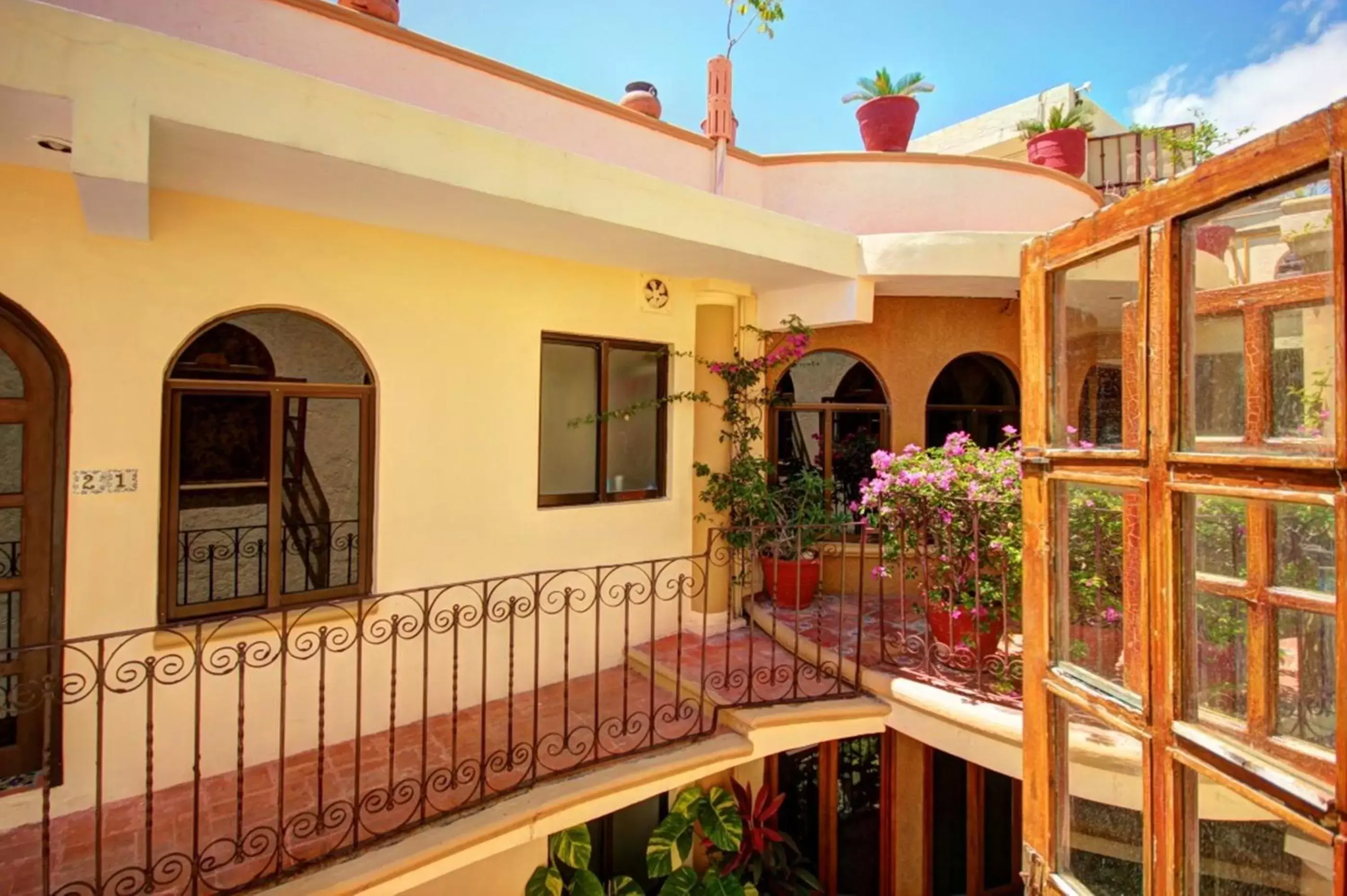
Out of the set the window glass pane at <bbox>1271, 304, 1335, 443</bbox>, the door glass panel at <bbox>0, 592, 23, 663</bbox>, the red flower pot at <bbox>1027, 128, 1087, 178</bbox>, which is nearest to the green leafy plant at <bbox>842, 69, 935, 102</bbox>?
the red flower pot at <bbox>1027, 128, 1087, 178</bbox>

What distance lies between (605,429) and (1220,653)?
15.0 feet

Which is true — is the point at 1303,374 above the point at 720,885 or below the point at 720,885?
above

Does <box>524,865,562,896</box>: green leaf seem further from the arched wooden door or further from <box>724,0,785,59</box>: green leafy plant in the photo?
<box>724,0,785,59</box>: green leafy plant

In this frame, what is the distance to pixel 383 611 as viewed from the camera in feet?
14.1

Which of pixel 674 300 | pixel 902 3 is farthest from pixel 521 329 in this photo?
pixel 902 3

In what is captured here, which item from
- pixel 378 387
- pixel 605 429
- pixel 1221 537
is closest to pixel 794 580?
pixel 605 429

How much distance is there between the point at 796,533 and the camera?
5.39m

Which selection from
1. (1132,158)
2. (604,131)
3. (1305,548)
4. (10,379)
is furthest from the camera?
(1132,158)

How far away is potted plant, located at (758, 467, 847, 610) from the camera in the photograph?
221 inches

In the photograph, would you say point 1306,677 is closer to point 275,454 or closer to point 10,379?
point 275,454

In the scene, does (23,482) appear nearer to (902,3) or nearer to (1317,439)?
(1317,439)

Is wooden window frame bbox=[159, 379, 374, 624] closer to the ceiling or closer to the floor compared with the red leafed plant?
closer to the ceiling

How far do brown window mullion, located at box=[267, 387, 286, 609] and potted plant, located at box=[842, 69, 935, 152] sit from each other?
5609mm

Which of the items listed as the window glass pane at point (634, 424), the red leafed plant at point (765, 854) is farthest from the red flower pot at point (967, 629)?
the window glass pane at point (634, 424)
